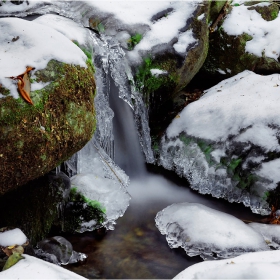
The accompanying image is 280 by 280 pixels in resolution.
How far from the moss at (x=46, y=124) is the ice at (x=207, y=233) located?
1643 millimetres

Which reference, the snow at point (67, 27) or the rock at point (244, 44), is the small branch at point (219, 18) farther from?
the snow at point (67, 27)

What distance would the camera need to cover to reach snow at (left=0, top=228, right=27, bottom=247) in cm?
365

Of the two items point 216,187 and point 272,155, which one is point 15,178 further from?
point 272,155

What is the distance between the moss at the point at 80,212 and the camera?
4797 mm

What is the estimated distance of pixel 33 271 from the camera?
285cm

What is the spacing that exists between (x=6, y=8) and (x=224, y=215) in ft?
18.2

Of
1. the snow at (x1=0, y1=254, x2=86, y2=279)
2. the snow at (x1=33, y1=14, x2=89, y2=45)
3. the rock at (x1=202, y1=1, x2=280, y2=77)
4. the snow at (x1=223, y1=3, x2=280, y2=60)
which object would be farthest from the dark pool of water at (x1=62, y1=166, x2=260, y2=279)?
the snow at (x1=223, y1=3, x2=280, y2=60)

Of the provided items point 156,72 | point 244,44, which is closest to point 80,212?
point 156,72

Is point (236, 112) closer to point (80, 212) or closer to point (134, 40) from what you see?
point (134, 40)

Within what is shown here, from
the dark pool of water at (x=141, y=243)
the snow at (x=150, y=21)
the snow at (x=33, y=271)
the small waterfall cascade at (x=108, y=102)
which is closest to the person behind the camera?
the snow at (x=33, y=271)

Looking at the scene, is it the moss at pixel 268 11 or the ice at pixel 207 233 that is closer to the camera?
the ice at pixel 207 233

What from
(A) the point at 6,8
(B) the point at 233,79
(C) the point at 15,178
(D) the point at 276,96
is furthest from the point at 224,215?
(A) the point at 6,8

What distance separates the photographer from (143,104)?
630cm

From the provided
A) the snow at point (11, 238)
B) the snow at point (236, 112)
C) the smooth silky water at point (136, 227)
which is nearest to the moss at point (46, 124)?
the snow at point (11, 238)
